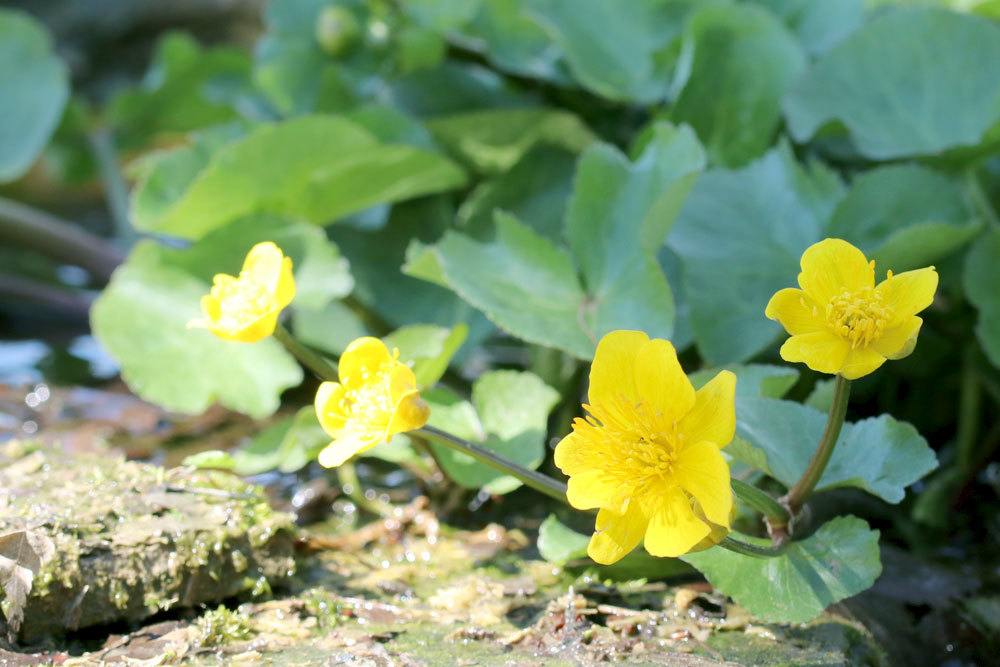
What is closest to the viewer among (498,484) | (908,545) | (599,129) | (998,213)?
(498,484)

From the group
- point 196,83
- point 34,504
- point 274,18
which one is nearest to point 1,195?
point 196,83

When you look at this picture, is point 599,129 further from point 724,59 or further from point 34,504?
point 34,504

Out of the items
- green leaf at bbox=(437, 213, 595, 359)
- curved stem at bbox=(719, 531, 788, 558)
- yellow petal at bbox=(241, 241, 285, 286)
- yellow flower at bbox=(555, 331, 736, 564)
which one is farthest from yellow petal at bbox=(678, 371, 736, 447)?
yellow petal at bbox=(241, 241, 285, 286)

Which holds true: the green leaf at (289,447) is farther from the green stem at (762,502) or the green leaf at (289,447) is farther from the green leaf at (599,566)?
the green stem at (762,502)

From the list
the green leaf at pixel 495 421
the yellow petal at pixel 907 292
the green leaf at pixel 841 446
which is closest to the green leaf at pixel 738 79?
the green leaf at pixel 495 421

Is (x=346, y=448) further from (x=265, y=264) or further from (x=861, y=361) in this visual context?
(x=861, y=361)

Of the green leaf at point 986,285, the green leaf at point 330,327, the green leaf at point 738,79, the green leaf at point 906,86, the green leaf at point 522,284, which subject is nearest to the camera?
the green leaf at point 522,284

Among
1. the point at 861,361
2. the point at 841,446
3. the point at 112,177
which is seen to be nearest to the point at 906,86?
the point at 841,446
